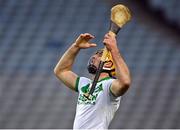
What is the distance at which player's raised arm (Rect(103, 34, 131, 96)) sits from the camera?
2.64 meters

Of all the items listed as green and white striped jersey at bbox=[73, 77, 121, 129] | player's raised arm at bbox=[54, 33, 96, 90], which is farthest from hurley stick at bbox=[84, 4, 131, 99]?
player's raised arm at bbox=[54, 33, 96, 90]

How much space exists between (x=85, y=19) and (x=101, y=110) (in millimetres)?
3532

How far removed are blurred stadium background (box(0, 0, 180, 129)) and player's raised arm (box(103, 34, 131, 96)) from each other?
2923mm

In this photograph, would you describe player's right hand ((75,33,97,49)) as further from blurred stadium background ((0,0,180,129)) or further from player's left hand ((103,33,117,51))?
blurred stadium background ((0,0,180,129))

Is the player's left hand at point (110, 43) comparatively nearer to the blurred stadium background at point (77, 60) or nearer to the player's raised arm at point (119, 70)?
the player's raised arm at point (119, 70)

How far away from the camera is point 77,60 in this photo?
5.90 m

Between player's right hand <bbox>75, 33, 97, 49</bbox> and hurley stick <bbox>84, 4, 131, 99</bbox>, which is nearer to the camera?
hurley stick <bbox>84, 4, 131, 99</bbox>

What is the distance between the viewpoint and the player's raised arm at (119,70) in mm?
2637

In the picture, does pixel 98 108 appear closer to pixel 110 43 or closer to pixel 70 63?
pixel 110 43

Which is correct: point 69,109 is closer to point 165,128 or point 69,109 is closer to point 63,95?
point 63,95

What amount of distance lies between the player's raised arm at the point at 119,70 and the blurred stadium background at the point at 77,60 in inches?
115

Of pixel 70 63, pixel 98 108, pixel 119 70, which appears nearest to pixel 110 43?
pixel 119 70

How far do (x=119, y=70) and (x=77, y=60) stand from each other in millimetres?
3261

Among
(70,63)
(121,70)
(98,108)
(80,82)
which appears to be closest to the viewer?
(121,70)
